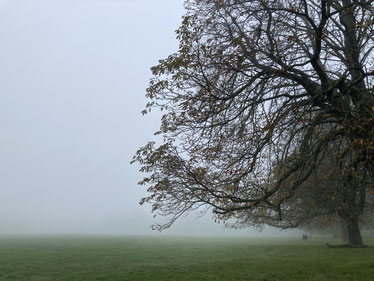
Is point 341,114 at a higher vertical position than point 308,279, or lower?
higher

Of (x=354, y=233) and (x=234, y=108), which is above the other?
(x=234, y=108)

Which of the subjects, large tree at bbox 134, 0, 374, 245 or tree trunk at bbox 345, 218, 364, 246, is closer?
large tree at bbox 134, 0, 374, 245

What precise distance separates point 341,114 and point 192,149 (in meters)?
5.70

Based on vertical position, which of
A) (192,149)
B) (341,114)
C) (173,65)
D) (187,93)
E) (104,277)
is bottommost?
(104,277)

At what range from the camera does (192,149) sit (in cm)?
1188

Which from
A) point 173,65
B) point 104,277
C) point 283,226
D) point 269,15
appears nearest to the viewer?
point 269,15

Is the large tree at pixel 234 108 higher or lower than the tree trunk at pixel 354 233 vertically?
higher

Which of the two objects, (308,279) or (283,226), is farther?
(283,226)

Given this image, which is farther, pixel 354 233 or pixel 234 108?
pixel 354 233

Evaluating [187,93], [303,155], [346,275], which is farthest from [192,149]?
[346,275]

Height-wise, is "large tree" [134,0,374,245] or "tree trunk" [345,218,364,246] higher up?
"large tree" [134,0,374,245]

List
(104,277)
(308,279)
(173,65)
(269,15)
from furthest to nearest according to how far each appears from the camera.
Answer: (104,277) → (308,279) → (173,65) → (269,15)

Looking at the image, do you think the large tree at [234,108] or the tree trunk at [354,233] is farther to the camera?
the tree trunk at [354,233]

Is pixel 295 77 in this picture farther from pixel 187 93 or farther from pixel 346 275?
pixel 346 275
